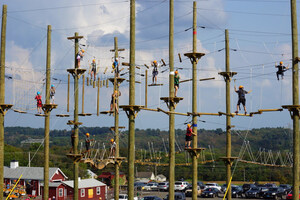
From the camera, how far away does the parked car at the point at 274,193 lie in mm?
56275

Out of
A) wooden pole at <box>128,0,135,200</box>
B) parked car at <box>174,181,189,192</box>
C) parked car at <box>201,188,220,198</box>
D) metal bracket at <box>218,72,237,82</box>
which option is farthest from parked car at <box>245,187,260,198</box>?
wooden pole at <box>128,0,135,200</box>

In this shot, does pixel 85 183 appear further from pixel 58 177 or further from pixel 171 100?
pixel 171 100

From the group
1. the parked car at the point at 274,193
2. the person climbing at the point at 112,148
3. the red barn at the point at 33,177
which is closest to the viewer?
the person climbing at the point at 112,148

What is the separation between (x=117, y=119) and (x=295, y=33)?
1442 cm

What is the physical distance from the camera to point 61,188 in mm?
56656

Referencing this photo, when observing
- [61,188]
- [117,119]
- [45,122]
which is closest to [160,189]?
[61,188]

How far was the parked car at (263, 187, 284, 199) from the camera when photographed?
185 feet

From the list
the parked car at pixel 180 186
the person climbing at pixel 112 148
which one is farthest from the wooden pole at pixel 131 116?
the parked car at pixel 180 186

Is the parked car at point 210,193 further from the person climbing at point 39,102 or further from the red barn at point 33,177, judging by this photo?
the person climbing at point 39,102

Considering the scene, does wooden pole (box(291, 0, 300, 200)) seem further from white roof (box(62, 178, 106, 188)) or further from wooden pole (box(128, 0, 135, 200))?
white roof (box(62, 178, 106, 188))

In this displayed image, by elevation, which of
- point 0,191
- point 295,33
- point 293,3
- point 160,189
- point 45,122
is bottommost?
point 160,189

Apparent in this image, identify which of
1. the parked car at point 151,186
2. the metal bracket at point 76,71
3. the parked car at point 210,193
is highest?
the metal bracket at point 76,71

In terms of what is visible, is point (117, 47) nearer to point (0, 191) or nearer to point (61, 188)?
point (0, 191)

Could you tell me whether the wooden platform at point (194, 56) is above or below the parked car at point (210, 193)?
above
